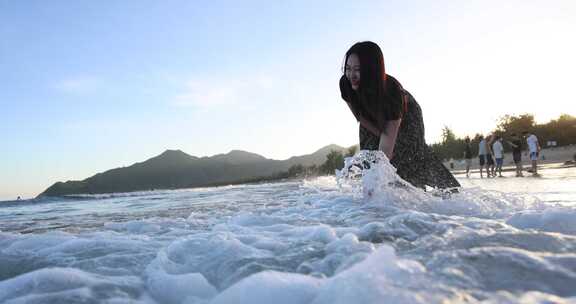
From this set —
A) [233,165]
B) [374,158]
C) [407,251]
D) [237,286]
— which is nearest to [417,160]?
[374,158]

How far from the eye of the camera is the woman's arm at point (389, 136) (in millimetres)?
3650

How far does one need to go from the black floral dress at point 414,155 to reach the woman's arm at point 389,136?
0.41m

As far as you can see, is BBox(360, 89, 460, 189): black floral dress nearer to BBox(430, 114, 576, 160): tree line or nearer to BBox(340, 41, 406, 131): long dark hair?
BBox(340, 41, 406, 131): long dark hair

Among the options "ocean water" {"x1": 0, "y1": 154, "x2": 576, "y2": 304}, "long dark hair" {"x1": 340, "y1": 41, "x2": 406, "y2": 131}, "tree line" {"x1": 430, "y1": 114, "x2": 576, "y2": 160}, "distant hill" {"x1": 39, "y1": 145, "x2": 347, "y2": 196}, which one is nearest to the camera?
"ocean water" {"x1": 0, "y1": 154, "x2": 576, "y2": 304}

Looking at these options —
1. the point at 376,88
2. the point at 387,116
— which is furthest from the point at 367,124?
the point at 376,88

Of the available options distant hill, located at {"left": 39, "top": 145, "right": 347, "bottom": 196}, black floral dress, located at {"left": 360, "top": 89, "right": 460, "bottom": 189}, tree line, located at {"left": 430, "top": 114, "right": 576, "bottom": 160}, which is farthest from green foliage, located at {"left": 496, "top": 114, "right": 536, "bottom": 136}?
distant hill, located at {"left": 39, "top": 145, "right": 347, "bottom": 196}

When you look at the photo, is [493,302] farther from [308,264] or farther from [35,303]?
[35,303]

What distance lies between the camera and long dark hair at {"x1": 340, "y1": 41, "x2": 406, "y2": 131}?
3529mm

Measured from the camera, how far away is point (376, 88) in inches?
140

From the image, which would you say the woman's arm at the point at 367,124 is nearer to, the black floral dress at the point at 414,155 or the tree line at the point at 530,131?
the black floral dress at the point at 414,155

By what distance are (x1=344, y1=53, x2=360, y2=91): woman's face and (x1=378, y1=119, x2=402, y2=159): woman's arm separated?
456 mm

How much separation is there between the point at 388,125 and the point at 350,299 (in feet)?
8.44

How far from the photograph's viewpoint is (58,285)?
1.89 m

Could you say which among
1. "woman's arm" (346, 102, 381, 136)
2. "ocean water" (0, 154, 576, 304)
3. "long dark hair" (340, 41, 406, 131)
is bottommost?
"ocean water" (0, 154, 576, 304)
